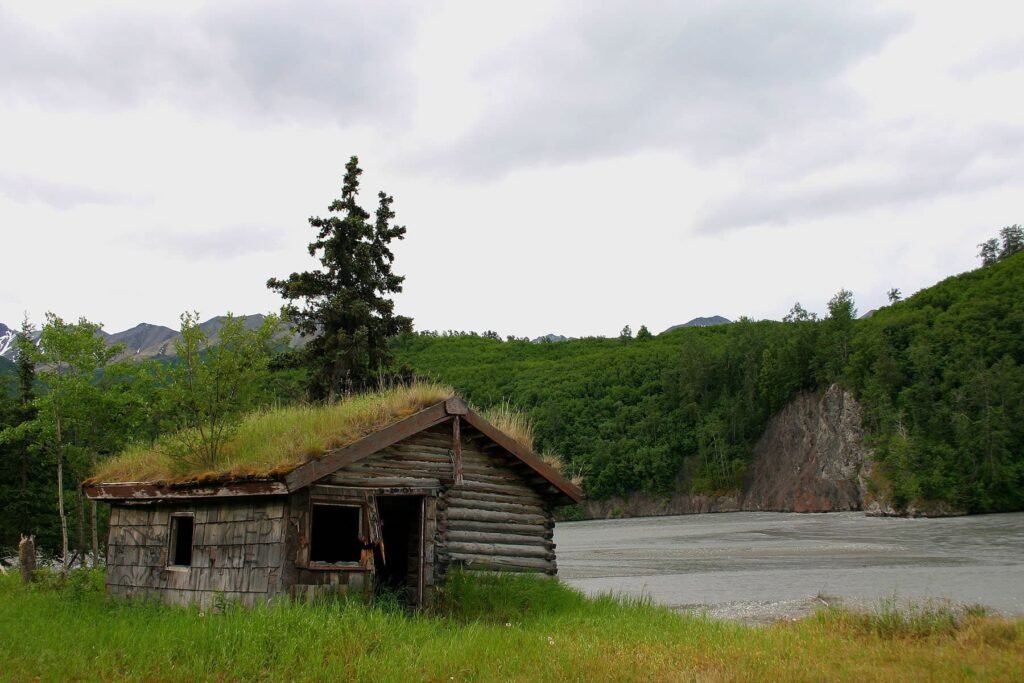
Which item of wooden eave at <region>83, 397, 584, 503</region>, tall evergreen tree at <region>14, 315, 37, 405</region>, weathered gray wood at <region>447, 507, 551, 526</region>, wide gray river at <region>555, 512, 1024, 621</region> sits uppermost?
tall evergreen tree at <region>14, 315, 37, 405</region>

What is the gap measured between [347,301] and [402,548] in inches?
519

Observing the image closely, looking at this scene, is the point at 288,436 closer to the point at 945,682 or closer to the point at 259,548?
the point at 259,548

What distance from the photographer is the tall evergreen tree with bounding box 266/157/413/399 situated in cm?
2814

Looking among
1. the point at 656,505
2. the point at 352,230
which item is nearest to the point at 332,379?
the point at 352,230

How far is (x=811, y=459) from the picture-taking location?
83.1m

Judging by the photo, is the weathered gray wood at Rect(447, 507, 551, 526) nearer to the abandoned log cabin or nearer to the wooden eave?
the abandoned log cabin

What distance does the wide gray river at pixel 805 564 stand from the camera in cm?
2464

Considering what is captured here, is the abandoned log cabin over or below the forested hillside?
below

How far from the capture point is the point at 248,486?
12602 millimetres

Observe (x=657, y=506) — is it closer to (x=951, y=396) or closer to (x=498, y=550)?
(x=951, y=396)

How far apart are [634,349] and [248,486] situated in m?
120

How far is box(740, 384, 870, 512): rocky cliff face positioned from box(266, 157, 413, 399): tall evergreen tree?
58.1 meters

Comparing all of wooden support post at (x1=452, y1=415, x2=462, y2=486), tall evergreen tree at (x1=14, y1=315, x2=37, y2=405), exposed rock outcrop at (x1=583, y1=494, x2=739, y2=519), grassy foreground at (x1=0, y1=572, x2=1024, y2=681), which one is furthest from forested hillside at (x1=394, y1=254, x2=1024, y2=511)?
grassy foreground at (x1=0, y1=572, x2=1024, y2=681)

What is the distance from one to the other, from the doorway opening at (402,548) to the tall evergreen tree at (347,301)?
10.8m
